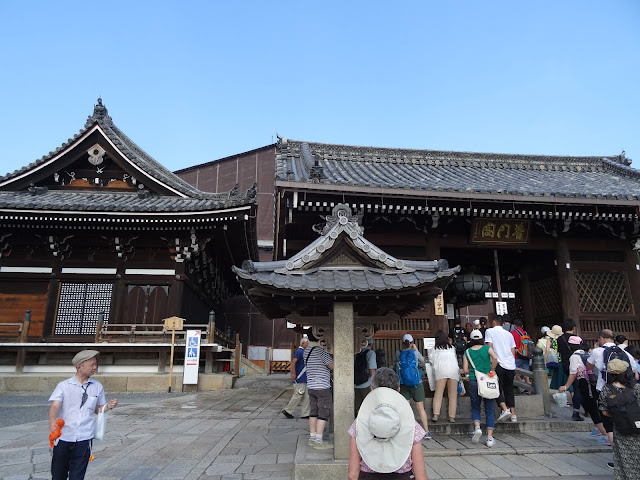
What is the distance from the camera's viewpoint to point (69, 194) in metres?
15.8

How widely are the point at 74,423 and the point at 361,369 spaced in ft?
13.5

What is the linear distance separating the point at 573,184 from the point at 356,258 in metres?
11.0

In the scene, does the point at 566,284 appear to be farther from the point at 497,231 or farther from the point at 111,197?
the point at 111,197

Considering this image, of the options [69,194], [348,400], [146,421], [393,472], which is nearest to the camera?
[393,472]

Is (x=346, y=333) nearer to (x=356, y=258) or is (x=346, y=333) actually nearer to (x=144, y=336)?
(x=356, y=258)

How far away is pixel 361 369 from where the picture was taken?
677cm

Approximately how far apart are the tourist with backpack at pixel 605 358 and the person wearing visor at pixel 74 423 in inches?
246

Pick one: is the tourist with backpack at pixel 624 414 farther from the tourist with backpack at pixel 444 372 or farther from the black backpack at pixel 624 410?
the tourist with backpack at pixel 444 372

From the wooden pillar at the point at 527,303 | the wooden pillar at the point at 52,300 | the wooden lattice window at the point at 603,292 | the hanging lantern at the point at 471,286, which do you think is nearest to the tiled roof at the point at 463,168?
the wooden lattice window at the point at 603,292

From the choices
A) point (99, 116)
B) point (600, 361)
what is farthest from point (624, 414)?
point (99, 116)

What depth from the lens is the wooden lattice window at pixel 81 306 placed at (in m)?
14.1

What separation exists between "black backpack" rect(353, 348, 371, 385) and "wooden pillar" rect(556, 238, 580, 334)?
286 inches

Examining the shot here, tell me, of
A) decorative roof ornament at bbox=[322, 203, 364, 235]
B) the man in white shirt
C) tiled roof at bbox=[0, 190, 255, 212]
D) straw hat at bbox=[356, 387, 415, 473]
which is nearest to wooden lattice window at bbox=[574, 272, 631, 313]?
the man in white shirt

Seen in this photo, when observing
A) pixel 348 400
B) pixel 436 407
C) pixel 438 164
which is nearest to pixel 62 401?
pixel 348 400
